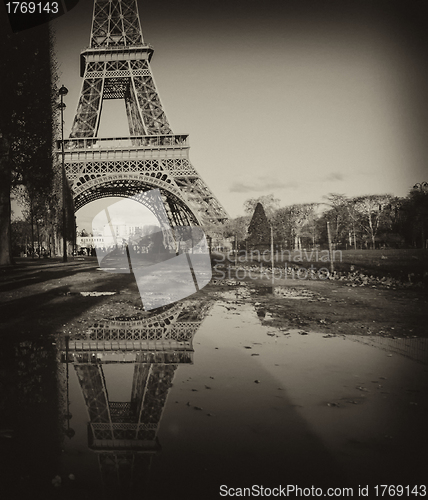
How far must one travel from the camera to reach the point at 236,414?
2.92m

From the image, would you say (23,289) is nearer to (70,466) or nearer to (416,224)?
(70,466)

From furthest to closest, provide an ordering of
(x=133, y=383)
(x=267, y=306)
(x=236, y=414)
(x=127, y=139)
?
1. (x=127, y=139)
2. (x=267, y=306)
3. (x=133, y=383)
4. (x=236, y=414)

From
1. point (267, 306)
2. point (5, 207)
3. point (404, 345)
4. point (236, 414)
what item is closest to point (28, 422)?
point (236, 414)

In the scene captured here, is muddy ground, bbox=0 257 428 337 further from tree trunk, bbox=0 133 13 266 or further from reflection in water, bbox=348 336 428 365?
tree trunk, bbox=0 133 13 266

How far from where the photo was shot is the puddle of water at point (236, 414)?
7.06 ft

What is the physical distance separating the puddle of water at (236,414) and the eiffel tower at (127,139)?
2869 cm

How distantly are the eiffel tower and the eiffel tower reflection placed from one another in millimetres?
27377

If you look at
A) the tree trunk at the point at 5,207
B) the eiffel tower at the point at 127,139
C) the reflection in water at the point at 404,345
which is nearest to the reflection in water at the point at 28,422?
the reflection in water at the point at 404,345

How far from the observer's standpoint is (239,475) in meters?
2.13

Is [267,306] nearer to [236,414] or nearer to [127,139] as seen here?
[236,414]

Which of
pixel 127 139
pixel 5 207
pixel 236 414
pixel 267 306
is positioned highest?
pixel 127 139

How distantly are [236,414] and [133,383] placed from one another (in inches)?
45.7

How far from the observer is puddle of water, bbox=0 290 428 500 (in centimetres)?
215

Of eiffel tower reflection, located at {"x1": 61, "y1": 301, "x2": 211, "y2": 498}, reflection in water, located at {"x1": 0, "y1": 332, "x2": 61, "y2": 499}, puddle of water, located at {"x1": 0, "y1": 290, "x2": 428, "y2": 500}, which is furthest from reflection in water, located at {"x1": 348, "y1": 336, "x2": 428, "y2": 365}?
reflection in water, located at {"x1": 0, "y1": 332, "x2": 61, "y2": 499}
